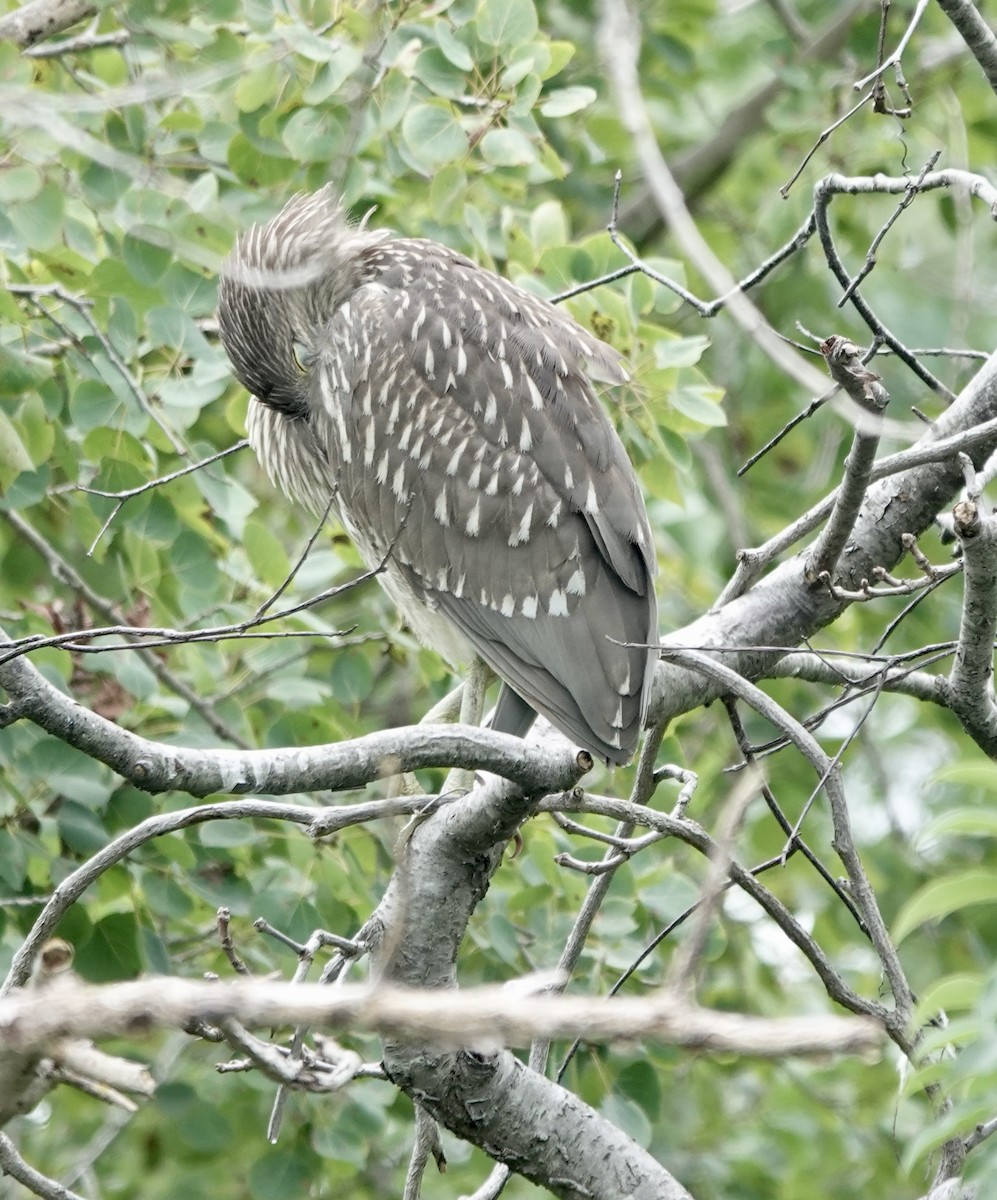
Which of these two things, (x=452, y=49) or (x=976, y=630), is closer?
(x=976, y=630)

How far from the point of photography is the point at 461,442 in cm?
372

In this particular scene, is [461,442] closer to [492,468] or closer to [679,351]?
[492,468]

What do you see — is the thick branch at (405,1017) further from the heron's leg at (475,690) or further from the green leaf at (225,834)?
the heron's leg at (475,690)

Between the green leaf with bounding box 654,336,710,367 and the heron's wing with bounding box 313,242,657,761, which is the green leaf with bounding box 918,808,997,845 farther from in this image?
the green leaf with bounding box 654,336,710,367

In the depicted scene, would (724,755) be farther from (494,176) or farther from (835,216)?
(494,176)

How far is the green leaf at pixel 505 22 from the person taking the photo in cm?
348

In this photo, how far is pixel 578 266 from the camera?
3.71 metres

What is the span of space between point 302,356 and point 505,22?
110 centimetres

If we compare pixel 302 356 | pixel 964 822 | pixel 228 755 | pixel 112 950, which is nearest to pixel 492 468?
pixel 302 356

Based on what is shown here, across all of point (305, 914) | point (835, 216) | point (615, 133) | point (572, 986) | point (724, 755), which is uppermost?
point (615, 133)

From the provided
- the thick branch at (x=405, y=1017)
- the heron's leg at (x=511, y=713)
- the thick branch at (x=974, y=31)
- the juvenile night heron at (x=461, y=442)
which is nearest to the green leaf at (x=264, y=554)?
the juvenile night heron at (x=461, y=442)

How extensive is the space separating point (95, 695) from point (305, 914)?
2.37ft

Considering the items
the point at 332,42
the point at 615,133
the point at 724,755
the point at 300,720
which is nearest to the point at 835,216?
the point at 615,133

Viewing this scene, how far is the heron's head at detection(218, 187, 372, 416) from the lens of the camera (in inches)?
156
